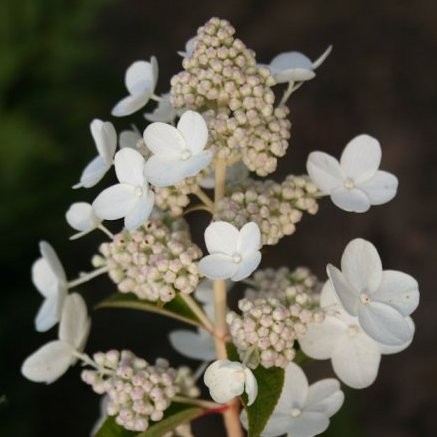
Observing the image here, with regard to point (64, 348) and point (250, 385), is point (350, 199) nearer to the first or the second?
point (250, 385)

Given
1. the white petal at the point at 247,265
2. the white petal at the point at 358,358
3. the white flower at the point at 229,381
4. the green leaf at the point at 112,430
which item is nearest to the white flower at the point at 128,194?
the white petal at the point at 247,265

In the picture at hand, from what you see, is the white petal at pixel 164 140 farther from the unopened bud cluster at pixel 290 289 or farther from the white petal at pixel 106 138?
the unopened bud cluster at pixel 290 289

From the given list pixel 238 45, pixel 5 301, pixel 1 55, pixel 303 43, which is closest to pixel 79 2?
pixel 1 55

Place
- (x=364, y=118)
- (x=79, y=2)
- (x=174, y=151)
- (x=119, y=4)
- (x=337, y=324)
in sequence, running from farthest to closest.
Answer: (x=119, y=4), (x=364, y=118), (x=79, y=2), (x=337, y=324), (x=174, y=151)

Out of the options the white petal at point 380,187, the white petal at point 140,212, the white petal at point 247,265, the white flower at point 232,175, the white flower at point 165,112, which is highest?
the white flower at point 165,112

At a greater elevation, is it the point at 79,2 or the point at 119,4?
the point at 119,4

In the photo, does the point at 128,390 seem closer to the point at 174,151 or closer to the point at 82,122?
the point at 174,151

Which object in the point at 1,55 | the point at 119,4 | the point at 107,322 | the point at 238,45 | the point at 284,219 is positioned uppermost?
the point at 119,4

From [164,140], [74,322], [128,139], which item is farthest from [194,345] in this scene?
[164,140]
